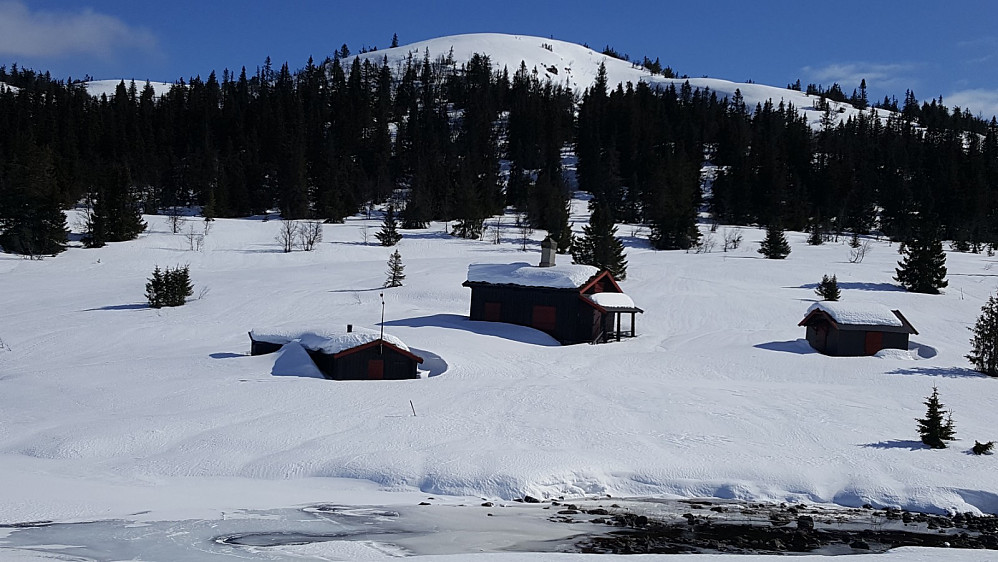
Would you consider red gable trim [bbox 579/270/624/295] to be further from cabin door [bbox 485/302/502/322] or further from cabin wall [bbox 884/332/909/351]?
cabin wall [bbox 884/332/909/351]

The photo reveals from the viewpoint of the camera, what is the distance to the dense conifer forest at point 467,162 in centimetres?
7038

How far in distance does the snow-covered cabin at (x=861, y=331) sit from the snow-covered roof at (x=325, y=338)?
1843 centimetres

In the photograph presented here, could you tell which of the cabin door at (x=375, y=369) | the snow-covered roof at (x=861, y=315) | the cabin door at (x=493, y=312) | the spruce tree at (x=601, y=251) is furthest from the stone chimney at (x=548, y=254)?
the cabin door at (x=375, y=369)

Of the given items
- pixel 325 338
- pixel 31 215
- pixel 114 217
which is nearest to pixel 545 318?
pixel 325 338

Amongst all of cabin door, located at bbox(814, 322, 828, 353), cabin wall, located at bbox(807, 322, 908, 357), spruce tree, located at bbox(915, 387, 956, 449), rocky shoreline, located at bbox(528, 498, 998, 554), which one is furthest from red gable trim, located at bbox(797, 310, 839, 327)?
rocky shoreline, located at bbox(528, 498, 998, 554)

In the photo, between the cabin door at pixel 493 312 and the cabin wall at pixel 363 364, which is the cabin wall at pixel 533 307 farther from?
the cabin wall at pixel 363 364

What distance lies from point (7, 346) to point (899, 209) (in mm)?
84864

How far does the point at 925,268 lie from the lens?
155 ft

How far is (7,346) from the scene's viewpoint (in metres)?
31.1

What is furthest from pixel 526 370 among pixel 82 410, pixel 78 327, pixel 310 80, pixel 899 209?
pixel 310 80

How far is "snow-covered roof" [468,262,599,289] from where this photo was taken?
36.0 meters

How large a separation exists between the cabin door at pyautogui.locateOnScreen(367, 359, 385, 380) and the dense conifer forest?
120ft

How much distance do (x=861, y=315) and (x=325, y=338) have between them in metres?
22.4

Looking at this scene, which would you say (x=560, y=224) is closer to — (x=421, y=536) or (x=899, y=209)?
(x=899, y=209)
